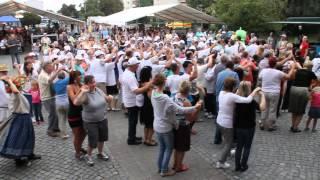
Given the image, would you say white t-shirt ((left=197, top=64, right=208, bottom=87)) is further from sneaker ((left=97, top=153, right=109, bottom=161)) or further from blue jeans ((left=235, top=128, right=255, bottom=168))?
sneaker ((left=97, top=153, right=109, bottom=161))

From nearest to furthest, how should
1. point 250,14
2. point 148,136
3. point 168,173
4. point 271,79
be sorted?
point 168,173, point 148,136, point 271,79, point 250,14

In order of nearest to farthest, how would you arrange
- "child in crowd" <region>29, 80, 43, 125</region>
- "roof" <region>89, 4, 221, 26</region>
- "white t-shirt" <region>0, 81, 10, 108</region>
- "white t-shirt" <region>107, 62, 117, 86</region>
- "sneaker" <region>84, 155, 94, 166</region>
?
"sneaker" <region>84, 155, 94, 166</region> < "white t-shirt" <region>0, 81, 10, 108</region> < "child in crowd" <region>29, 80, 43, 125</region> < "white t-shirt" <region>107, 62, 117, 86</region> < "roof" <region>89, 4, 221, 26</region>

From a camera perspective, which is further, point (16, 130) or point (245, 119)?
point (16, 130)

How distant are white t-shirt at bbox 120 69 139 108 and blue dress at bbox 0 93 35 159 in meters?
1.87

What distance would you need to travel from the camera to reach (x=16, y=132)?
627cm

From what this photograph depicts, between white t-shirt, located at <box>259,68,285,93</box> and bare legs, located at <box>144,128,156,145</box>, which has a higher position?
white t-shirt, located at <box>259,68,285,93</box>

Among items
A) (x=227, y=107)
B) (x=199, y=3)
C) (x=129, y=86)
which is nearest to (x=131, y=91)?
(x=129, y=86)

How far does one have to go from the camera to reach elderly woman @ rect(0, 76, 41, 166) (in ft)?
20.5

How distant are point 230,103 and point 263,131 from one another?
2926 millimetres

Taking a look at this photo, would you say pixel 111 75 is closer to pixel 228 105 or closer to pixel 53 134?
pixel 53 134

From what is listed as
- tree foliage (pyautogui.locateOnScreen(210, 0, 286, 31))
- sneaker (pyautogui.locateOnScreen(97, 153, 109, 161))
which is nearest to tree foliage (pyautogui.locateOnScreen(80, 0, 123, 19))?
tree foliage (pyautogui.locateOnScreen(210, 0, 286, 31))

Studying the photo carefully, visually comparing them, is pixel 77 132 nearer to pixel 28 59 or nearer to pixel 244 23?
pixel 28 59

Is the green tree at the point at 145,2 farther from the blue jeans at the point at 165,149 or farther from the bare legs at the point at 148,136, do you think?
the blue jeans at the point at 165,149

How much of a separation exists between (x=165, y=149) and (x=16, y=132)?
2506 mm
